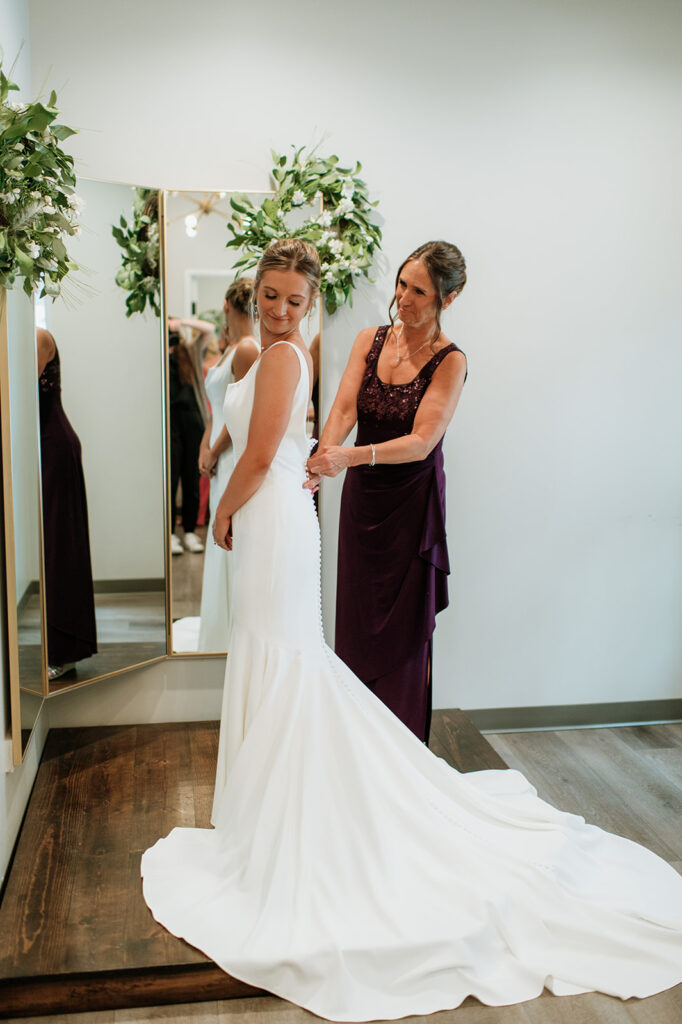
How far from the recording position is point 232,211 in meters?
3.09

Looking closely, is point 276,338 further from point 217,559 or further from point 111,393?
point 217,559

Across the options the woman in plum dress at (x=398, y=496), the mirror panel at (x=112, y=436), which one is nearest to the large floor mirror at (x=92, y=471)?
the mirror panel at (x=112, y=436)

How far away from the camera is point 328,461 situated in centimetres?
250

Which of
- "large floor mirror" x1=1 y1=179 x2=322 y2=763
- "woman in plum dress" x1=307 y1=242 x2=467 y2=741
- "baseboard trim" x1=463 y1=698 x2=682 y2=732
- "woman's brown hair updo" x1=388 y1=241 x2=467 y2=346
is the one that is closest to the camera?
"woman's brown hair updo" x1=388 y1=241 x2=467 y2=346

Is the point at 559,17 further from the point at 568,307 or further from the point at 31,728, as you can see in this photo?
the point at 31,728

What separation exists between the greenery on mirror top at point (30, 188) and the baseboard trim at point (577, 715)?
2379 mm

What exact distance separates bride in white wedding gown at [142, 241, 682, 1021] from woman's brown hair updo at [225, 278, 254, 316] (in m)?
0.78

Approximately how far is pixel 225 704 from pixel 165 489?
1.05m

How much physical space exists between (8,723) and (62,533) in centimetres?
77

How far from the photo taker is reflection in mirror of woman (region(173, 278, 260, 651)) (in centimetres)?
309

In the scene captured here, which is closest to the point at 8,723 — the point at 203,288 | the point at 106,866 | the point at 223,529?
the point at 106,866

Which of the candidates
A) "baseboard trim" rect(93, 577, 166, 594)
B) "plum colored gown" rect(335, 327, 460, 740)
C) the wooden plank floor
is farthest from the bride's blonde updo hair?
the wooden plank floor

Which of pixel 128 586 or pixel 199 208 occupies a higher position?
pixel 199 208

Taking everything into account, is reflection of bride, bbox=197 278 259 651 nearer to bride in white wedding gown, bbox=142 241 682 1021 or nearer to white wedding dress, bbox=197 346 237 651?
white wedding dress, bbox=197 346 237 651
